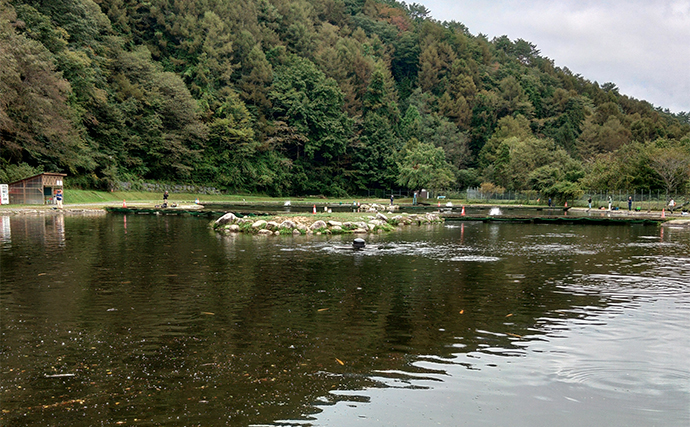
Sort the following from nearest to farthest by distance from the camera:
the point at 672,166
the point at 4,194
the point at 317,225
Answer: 1. the point at 317,225
2. the point at 4,194
3. the point at 672,166

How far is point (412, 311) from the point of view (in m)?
9.60

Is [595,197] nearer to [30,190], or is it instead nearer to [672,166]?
[672,166]

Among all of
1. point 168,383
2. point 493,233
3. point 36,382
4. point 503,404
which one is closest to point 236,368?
point 168,383

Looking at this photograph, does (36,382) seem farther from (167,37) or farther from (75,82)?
(167,37)

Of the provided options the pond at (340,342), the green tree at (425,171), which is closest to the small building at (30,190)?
the pond at (340,342)

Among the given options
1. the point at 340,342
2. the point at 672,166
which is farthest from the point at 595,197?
the point at 340,342

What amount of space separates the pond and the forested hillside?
44892mm

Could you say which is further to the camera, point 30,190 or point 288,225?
point 30,190

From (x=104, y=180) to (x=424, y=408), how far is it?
67914 mm

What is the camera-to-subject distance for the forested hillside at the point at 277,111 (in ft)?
193

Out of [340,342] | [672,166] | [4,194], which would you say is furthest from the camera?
[672,166]

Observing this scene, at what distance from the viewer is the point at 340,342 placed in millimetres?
7633

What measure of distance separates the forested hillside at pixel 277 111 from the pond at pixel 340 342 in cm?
4489

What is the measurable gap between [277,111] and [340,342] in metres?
92.8
